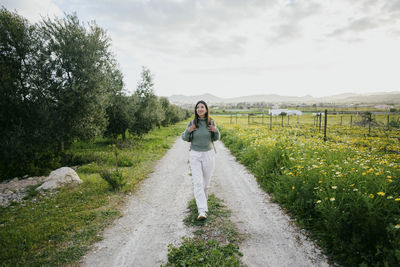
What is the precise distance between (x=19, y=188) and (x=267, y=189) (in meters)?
9.12

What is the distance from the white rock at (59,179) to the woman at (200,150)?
5565 mm

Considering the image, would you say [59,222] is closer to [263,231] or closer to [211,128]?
[211,128]

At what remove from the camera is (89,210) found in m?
5.57

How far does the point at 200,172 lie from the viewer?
500 centimetres

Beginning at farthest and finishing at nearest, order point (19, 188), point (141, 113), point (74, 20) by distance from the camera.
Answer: point (141, 113), point (74, 20), point (19, 188)

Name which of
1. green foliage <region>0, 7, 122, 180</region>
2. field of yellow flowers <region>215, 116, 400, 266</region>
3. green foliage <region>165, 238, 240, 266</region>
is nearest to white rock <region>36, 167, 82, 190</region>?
green foliage <region>0, 7, 122, 180</region>

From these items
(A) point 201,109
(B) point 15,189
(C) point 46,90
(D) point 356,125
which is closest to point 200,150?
(A) point 201,109

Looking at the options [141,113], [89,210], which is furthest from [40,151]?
[141,113]

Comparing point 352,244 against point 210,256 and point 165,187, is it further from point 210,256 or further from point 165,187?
point 165,187

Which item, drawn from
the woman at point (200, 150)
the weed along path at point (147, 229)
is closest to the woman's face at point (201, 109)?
the woman at point (200, 150)

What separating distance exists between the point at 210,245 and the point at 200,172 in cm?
170

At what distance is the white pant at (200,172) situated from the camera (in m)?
4.88

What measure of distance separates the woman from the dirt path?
A: 0.89m

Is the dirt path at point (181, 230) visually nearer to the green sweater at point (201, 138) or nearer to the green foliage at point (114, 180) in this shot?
the green foliage at point (114, 180)
